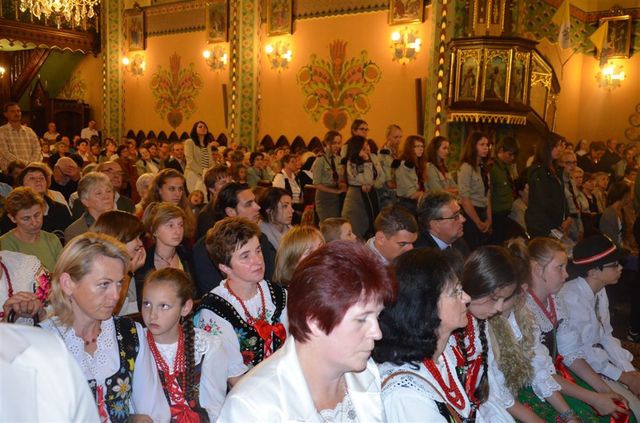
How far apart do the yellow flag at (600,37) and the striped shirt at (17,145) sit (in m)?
11.4

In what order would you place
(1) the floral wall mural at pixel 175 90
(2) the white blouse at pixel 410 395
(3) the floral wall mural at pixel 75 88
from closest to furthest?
(2) the white blouse at pixel 410 395 < (1) the floral wall mural at pixel 175 90 < (3) the floral wall mural at pixel 75 88

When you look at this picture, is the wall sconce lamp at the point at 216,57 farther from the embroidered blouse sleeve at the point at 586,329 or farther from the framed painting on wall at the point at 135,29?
the embroidered blouse sleeve at the point at 586,329

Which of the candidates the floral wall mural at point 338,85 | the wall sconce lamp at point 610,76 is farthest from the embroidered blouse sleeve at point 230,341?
the wall sconce lamp at point 610,76

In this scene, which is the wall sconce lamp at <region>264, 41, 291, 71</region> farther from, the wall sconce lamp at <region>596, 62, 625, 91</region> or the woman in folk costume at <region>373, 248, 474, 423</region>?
the woman in folk costume at <region>373, 248, 474, 423</region>

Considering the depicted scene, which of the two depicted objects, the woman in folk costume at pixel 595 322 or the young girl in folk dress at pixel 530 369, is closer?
the young girl in folk dress at pixel 530 369

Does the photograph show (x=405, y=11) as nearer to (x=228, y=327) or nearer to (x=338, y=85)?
(x=338, y=85)

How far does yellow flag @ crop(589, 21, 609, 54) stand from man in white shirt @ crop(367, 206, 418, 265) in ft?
37.8

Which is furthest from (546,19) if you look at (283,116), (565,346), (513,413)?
(513,413)

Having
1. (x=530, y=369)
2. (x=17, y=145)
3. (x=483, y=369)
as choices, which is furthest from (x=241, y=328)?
(x=17, y=145)

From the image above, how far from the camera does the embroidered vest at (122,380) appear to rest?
88.1 inches

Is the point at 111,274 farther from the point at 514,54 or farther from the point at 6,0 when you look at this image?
the point at 6,0

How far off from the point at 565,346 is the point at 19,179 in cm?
456

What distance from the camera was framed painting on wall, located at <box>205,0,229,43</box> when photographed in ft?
46.0

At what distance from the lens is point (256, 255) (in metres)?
2.96
